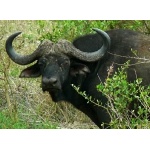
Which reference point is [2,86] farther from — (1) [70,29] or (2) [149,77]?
(2) [149,77]

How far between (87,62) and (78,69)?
0.16 m

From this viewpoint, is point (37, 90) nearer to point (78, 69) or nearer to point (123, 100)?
point (78, 69)

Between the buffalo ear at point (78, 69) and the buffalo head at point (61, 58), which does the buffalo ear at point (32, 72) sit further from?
the buffalo ear at point (78, 69)

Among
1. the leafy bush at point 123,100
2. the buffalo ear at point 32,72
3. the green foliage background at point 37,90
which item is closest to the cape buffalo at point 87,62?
the buffalo ear at point 32,72

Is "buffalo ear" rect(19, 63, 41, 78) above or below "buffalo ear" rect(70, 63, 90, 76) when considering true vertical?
below

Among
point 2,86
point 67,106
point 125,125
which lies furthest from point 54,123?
point 125,125

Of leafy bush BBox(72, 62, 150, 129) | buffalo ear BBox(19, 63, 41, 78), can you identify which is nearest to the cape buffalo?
buffalo ear BBox(19, 63, 41, 78)

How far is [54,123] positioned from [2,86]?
129 cm

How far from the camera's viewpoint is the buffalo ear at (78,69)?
8805 millimetres

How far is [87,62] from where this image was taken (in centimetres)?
891

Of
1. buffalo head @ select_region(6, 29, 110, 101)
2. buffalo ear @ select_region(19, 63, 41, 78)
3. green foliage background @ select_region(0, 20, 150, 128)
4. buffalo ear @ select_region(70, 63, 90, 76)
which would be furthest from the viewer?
green foliage background @ select_region(0, 20, 150, 128)

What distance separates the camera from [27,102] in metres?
10.5

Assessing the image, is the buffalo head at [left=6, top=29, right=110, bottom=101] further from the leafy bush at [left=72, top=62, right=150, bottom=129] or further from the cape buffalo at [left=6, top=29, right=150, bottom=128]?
the leafy bush at [left=72, top=62, right=150, bottom=129]

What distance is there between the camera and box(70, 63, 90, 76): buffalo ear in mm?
8805
